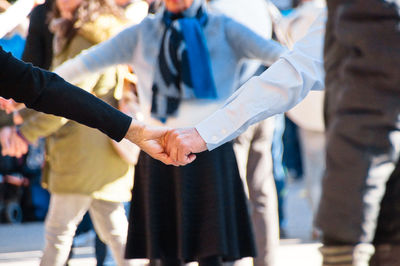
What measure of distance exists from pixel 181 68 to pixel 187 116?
0.85ft

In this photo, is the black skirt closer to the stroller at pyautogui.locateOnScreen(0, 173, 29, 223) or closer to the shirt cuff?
the shirt cuff

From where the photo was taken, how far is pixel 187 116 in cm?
439

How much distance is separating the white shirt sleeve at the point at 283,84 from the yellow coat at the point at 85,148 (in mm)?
1534

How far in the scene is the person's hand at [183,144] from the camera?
12.4 feet

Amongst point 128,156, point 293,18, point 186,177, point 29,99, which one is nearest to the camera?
point 29,99

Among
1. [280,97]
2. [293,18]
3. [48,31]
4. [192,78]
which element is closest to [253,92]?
[280,97]

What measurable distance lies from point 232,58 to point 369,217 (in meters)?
2.07

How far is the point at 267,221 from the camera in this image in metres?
5.12

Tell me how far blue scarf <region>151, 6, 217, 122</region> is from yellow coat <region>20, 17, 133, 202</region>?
608 millimetres

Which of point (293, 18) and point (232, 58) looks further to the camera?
point (293, 18)

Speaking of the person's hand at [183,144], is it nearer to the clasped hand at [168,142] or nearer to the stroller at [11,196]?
the clasped hand at [168,142]

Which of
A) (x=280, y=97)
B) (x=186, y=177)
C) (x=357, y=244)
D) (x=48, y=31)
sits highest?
(x=48, y=31)

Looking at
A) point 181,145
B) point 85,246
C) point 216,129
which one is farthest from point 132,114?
point 85,246

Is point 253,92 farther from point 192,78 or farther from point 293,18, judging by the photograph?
point 293,18
